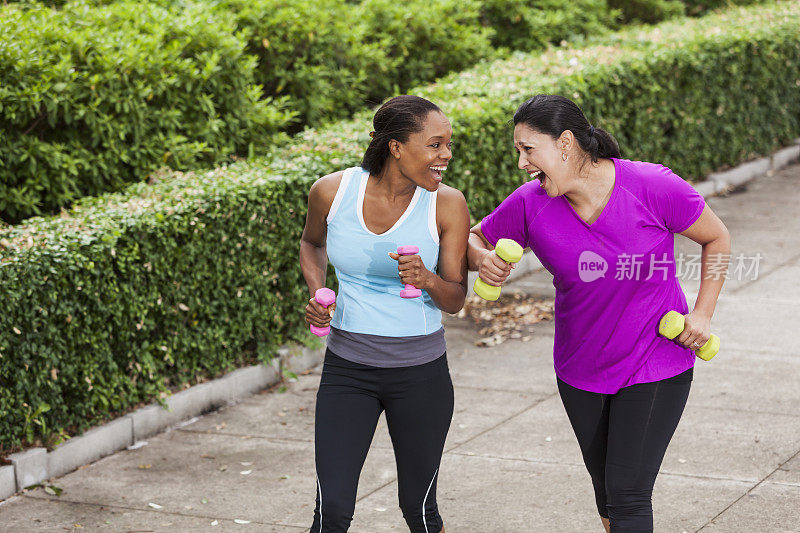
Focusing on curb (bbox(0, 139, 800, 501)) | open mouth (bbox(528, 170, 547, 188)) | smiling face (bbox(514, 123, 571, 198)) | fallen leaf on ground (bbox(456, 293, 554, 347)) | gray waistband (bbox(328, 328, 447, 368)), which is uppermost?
smiling face (bbox(514, 123, 571, 198))

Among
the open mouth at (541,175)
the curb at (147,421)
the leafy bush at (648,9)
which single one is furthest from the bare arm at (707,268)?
the leafy bush at (648,9)

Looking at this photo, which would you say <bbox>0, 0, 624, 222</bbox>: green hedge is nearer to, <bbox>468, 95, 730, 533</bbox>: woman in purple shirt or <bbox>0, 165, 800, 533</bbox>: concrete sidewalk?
<bbox>0, 165, 800, 533</bbox>: concrete sidewalk

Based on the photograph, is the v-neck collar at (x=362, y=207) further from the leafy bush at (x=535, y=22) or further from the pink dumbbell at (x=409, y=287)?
the leafy bush at (x=535, y=22)

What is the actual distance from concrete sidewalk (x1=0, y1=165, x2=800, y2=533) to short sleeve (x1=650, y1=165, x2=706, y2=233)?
67.8 inches

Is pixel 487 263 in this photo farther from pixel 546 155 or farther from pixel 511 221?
pixel 546 155

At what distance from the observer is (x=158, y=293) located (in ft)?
20.7

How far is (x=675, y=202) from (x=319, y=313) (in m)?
1.30

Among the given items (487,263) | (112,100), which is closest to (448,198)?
(487,263)

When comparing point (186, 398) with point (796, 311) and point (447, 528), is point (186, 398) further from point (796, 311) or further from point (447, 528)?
point (796, 311)

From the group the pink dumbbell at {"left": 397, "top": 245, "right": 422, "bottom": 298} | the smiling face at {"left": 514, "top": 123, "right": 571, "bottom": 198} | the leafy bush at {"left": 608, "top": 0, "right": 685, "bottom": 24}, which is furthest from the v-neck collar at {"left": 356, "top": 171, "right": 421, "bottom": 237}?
the leafy bush at {"left": 608, "top": 0, "right": 685, "bottom": 24}

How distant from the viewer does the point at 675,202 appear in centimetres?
381

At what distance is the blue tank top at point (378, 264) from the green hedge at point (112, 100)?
3627 millimetres

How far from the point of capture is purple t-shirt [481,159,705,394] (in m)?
3.80

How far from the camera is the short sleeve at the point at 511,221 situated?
4.02 metres
